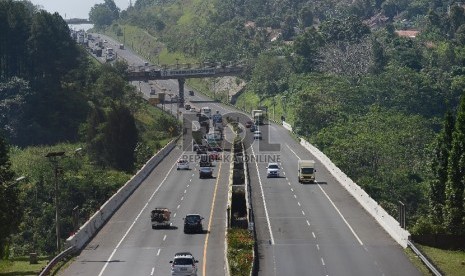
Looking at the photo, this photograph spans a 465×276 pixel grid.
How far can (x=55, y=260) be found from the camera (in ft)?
212

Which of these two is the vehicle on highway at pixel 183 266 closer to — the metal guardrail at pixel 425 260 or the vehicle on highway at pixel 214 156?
the metal guardrail at pixel 425 260

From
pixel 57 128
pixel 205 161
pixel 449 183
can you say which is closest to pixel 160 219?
pixel 449 183

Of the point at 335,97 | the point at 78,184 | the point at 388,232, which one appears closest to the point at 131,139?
the point at 78,184

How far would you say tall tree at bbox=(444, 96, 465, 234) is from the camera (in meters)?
79.0

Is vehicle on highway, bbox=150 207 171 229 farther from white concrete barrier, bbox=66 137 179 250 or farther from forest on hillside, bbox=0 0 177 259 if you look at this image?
forest on hillside, bbox=0 0 177 259

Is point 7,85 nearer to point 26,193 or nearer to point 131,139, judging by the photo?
point 131,139

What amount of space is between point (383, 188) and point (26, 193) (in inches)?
1535

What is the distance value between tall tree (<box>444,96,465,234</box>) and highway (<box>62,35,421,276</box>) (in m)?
5.27

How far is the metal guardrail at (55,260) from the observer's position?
61.0 m

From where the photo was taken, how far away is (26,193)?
123188 mm

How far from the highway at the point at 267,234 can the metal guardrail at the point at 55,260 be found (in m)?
0.73

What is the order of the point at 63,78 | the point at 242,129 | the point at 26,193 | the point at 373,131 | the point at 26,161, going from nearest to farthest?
the point at 26,193 < the point at 26,161 < the point at 373,131 < the point at 242,129 < the point at 63,78

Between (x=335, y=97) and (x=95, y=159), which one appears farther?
(x=335, y=97)

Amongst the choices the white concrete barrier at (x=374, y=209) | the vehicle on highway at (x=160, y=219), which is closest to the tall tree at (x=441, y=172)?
the white concrete barrier at (x=374, y=209)
